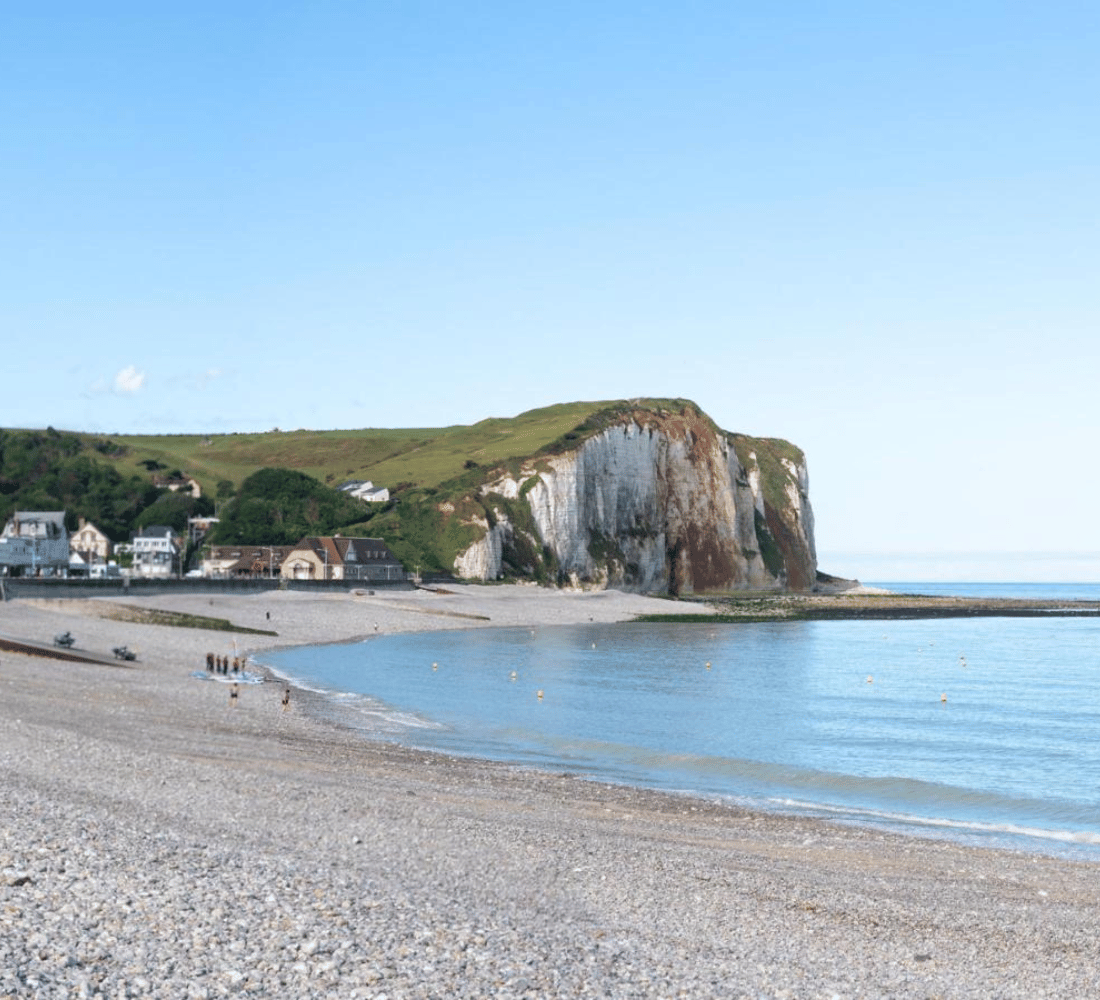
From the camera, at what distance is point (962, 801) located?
91.2 ft

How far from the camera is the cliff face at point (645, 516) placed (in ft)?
459

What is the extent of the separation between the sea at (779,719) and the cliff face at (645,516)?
53699mm

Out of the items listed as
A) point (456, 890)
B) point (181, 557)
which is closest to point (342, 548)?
point (181, 557)

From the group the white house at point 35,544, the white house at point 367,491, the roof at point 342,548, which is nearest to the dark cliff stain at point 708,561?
the roof at point 342,548

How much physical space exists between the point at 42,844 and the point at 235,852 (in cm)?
234

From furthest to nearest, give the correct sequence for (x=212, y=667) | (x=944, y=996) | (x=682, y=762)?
(x=212, y=667), (x=682, y=762), (x=944, y=996)

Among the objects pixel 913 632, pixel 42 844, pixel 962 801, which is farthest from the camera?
pixel 913 632

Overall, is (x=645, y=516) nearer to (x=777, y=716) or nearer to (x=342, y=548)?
(x=342, y=548)

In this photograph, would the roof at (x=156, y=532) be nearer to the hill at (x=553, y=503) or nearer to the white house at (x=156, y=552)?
the white house at (x=156, y=552)

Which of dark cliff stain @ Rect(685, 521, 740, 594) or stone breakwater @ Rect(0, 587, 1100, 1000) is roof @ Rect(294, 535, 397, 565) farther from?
stone breakwater @ Rect(0, 587, 1100, 1000)

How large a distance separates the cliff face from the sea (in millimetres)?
53699

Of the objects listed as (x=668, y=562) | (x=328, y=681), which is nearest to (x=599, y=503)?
(x=668, y=562)

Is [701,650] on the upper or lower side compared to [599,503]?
lower

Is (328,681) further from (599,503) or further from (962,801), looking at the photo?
(599,503)
